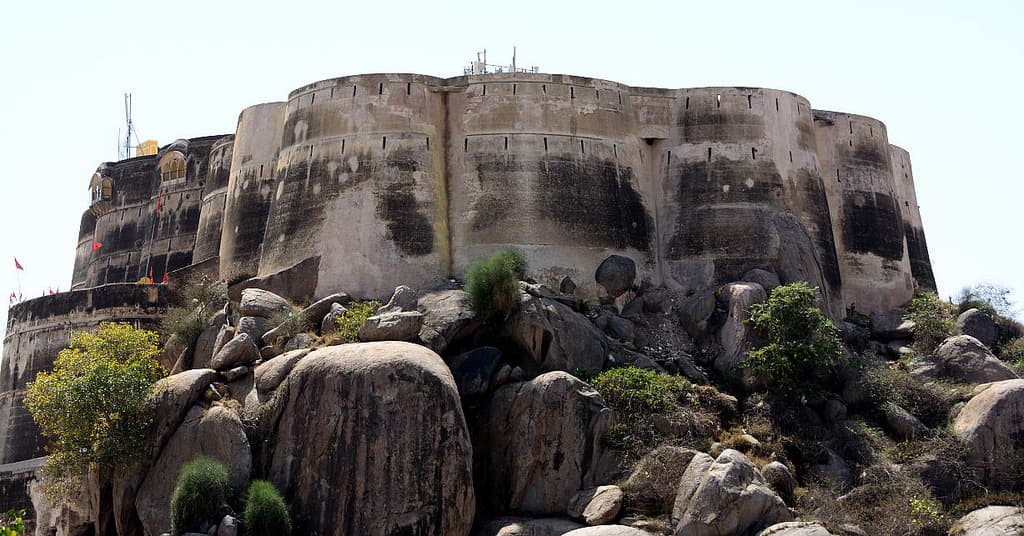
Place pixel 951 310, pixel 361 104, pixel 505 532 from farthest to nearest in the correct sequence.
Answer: pixel 951 310 < pixel 361 104 < pixel 505 532

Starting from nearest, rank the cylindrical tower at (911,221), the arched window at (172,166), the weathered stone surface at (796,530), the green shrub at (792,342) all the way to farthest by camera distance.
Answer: the weathered stone surface at (796,530) < the green shrub at (792,342) < the cylindrical tower at (911,221) < the arched window at (172,166)

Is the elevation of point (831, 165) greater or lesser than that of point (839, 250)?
greater

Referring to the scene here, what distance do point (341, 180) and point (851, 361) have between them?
14.1m

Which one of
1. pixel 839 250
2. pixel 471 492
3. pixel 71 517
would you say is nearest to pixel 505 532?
pixel 471 492

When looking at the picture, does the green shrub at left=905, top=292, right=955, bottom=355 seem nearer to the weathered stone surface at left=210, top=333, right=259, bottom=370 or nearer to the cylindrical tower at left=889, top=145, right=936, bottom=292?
the cylindrical tower at left=889, top=145, right=936, bottom=292

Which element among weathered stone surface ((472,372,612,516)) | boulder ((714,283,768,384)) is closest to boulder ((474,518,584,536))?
weathered stone surface ((472,372,612,516))

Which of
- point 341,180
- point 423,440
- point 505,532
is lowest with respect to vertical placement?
point 505,532

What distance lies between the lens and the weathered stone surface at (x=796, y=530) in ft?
91.1

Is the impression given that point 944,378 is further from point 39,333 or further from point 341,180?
→ point 39,333

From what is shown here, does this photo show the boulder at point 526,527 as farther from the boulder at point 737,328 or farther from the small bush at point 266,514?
the boulder at point 737,328

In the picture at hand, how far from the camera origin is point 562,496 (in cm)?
3111

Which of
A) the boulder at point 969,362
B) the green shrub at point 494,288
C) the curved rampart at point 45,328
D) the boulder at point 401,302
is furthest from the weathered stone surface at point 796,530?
the curved rampart at point 45,328

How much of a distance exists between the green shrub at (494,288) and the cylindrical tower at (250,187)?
8.41 metres

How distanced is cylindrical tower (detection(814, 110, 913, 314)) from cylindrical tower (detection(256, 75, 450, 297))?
12282mm
